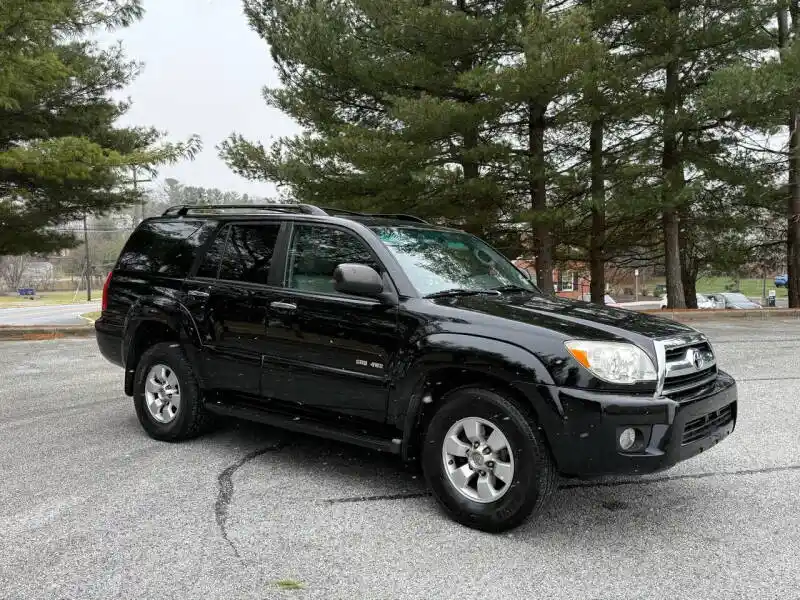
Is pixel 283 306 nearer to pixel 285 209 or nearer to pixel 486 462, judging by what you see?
pixel 285 209

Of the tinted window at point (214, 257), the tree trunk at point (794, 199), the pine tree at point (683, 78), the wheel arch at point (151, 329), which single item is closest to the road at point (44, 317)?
the wheel arch at point (151, 329)

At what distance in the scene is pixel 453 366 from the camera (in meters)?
3.59

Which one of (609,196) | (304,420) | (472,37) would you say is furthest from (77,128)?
(304,420)

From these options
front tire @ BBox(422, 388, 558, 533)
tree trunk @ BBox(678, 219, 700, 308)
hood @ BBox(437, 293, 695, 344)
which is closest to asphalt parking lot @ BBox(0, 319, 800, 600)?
front tire @ BBox(422, 388, 558, 533)

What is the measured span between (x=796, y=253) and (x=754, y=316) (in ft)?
15.2

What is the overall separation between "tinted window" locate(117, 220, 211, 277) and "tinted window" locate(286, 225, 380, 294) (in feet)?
3.45

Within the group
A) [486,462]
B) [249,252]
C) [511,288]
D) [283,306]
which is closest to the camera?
[486,462]

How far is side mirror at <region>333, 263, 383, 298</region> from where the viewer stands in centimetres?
386

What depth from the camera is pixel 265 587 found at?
2881 millimetres

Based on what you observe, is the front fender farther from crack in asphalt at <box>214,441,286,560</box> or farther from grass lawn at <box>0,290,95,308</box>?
grass lawn at <box>0,290,95,308</box>

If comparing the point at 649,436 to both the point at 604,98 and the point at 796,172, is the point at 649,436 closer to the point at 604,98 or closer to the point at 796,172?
the point at 604,98

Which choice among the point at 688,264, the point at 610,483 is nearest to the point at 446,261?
the point at 610,483

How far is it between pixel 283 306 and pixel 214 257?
97 cm

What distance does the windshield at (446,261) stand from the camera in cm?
417
